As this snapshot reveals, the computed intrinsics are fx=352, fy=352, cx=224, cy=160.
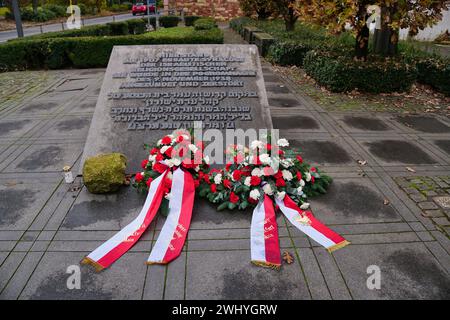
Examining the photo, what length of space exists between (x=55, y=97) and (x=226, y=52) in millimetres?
5686

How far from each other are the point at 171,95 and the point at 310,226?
3196mm

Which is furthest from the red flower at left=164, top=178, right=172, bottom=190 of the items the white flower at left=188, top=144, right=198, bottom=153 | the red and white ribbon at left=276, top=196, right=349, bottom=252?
the red and white ribbon at left=276, top=196, right=349, bottom=252

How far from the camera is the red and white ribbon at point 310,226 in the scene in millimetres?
3826

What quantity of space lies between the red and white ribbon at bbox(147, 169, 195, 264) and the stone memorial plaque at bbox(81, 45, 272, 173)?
1.07 m

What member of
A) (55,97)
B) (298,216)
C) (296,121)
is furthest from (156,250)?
(55,97)

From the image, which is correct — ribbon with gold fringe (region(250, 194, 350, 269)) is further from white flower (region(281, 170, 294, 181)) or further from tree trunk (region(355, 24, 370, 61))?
tree trunk (region(355, 24, 370, 61))

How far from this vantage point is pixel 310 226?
406 cm

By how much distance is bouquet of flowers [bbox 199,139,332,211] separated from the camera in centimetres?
440

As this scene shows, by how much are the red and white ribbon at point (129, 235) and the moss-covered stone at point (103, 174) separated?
1.87 ft

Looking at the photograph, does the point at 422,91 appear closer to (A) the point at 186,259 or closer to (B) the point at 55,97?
(A) the point at 186,259

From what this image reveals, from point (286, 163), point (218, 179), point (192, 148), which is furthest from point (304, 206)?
point (192, 148)

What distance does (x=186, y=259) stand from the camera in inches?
142

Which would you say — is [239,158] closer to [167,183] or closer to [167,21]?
[167,183]

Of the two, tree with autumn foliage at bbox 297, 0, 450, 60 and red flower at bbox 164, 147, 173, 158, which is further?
tree with autumn foliage at bbox 297, 0, 450, 60
